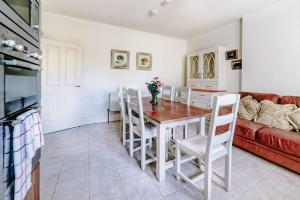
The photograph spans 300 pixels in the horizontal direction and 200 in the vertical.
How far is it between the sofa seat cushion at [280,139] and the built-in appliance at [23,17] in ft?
8.78

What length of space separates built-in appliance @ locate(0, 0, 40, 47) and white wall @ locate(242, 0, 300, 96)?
350 centimetres

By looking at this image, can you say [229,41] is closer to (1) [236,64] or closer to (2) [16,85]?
(1) [236,64]

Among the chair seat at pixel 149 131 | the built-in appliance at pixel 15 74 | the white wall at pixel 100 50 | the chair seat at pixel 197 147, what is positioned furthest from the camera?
the white wall at pixel 100 50

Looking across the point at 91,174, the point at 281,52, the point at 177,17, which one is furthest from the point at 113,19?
the point at 281,52

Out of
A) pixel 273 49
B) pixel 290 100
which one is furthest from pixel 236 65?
pixel 290 100

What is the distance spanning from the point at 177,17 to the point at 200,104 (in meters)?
2.13

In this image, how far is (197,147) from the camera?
4.83 feet

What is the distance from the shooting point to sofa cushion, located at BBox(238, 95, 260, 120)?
8.44 ft

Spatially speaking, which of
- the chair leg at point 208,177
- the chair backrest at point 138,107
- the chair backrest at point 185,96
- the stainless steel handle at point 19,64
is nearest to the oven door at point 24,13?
the stainless steel handle at point 19,64

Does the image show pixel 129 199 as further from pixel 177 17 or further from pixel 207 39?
pixel 207 39

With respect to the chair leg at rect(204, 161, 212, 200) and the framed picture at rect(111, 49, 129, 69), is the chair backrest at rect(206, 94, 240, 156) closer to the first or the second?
the chair leg at rect(204, 161, 212, 200)

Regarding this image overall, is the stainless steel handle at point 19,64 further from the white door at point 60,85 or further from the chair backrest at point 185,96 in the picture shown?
the white door at point 60,85

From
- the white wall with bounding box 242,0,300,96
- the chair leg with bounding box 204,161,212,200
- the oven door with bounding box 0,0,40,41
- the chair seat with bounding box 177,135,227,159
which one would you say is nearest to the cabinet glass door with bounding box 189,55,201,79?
the white wall with bounding box 242,0,300,96

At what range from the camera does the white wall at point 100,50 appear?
334 cm
